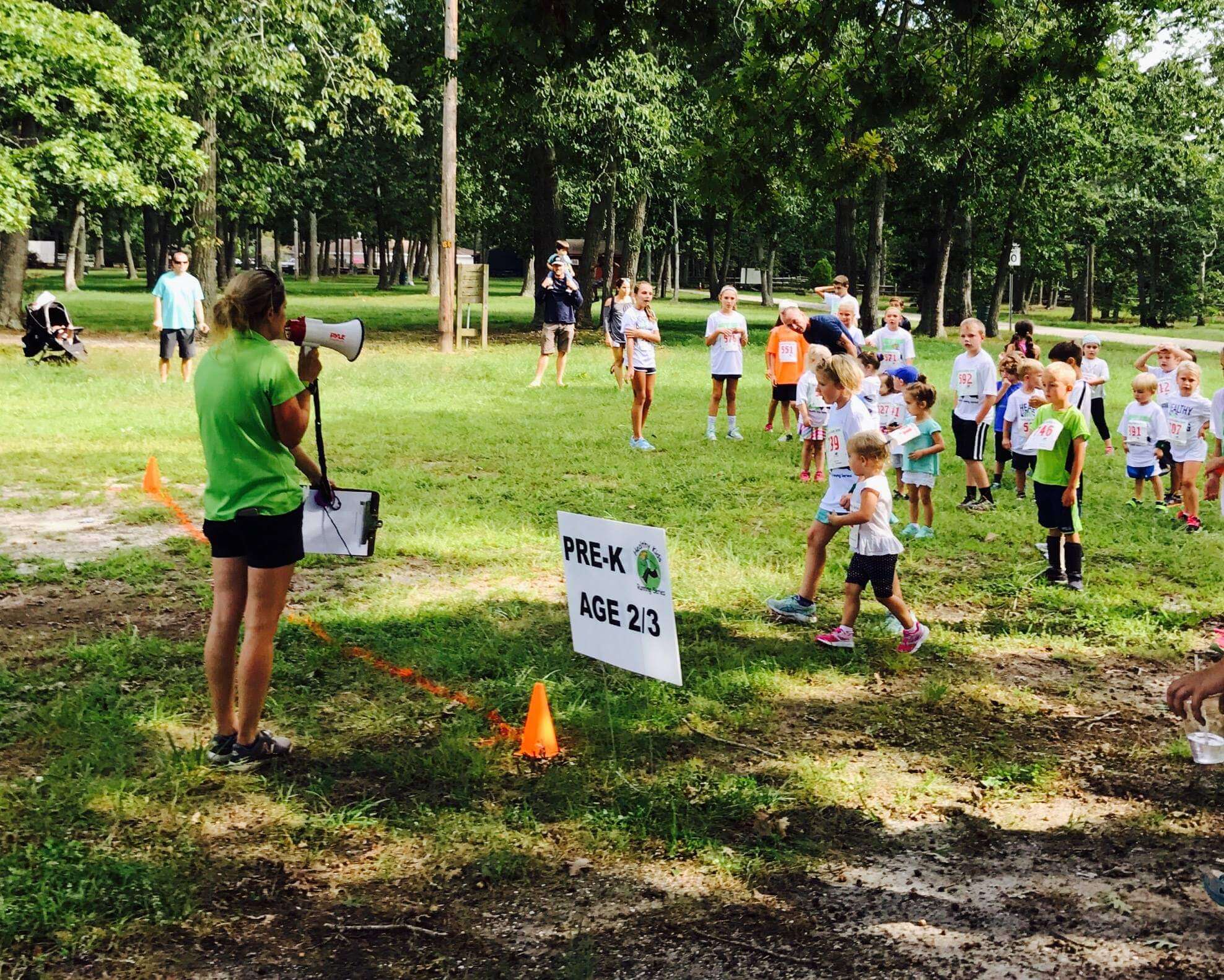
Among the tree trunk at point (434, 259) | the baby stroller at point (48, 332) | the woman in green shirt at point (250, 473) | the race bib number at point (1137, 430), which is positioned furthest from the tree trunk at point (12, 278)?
the tree trunk at point (434, 259)

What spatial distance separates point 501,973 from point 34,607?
4708 mm

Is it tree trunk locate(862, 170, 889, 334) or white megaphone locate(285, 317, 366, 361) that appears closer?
white megaphone locate(285, 317, 366, 361)

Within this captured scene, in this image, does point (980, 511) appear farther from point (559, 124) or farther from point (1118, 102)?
point (1118, 102)

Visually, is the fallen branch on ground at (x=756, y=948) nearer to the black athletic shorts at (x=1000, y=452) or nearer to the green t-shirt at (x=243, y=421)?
the green t-shirt at (x=243, y=421)

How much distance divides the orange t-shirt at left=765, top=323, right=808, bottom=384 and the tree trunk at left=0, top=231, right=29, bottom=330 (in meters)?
17.3

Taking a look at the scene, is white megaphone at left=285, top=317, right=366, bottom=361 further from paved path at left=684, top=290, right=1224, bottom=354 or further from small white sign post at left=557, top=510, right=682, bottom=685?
paved path at left=684, top=290, right=1224, bottom=354

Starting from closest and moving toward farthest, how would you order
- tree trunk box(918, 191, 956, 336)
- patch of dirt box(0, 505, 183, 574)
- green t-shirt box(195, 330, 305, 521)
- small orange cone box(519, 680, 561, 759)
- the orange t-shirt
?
green t-shirt box(195, 330, 305, 521) → small orange cone box(519, 680, 561, 759) → patch of dirt box(0, 505, 183, 574) → the orange t-shirt → tree trunk box(918, 191, 956, 336)

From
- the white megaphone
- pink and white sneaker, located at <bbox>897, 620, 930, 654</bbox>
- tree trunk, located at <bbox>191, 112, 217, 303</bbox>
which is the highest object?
tree trunk, located at <bbox>191, 112, 217, 303</bbox>

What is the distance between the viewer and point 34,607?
7.10 metres

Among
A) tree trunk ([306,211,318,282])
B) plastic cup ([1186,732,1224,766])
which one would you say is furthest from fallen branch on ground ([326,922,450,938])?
tree trunk ([306,211,318,282])

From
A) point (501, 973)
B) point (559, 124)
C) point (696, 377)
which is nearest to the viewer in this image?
point (501, 973)

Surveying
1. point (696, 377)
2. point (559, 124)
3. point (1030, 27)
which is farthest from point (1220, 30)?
point (1030, 27)

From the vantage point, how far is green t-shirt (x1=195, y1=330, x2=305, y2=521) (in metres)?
4.64

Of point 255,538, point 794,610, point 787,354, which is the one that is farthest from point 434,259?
point 255,538
